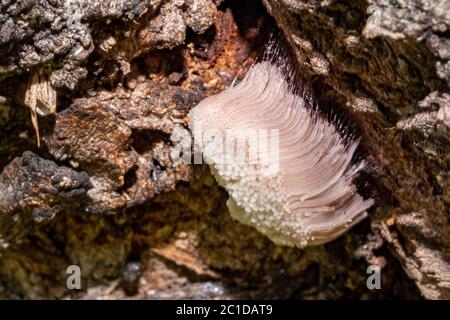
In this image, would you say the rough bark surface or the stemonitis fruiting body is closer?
the rough bark surface

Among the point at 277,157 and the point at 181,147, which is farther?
the point at 181,147

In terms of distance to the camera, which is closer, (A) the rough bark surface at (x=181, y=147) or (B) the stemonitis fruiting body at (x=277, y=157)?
(A) the rough bark surface at (x=181, y=147)

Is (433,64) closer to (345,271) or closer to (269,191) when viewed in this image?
(269,191)
